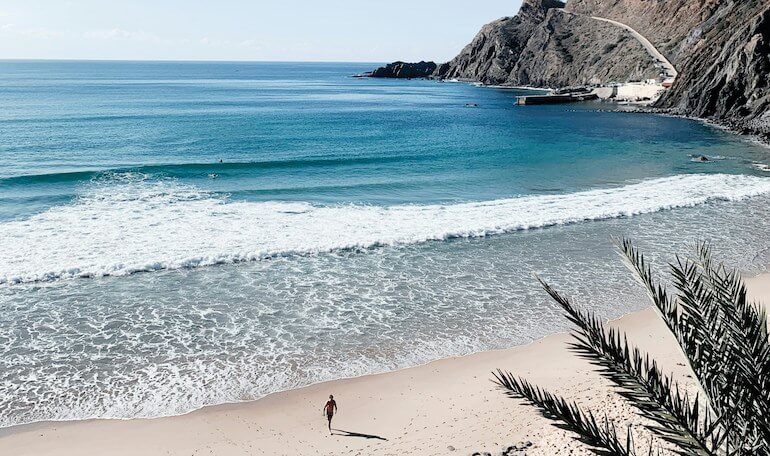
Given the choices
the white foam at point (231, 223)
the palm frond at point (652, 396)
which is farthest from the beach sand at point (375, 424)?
the white foam at point (231, 223)

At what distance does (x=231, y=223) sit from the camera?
26.7 metres

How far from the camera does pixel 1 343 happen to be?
52.2ft

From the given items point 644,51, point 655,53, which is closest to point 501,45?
point 644,51

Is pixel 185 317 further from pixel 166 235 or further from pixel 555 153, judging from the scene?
pixel 555 153

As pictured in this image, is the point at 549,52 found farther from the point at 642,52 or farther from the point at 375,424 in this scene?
the point at 375,424

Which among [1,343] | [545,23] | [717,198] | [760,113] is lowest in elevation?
[1,343]

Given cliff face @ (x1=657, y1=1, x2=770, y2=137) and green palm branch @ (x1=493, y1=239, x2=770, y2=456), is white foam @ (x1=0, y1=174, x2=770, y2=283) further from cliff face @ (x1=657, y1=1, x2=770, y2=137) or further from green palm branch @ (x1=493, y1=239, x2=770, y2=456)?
cliff face @ (x1=657, y1=1, x2=770, y2=137)

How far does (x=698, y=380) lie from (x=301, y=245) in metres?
19.2

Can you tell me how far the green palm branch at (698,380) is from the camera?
5.40 metres

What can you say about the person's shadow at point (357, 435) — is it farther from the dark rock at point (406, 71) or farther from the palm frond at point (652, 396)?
the dark rock at point (406, 71)

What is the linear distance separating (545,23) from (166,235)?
111 meters

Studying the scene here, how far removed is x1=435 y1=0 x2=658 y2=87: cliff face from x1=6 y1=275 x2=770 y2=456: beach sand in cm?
8073

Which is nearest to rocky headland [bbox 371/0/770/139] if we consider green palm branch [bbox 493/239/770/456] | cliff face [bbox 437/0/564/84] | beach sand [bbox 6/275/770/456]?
cliff face [bbox 437/0/564/84]

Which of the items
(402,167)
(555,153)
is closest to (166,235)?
(402,167)
